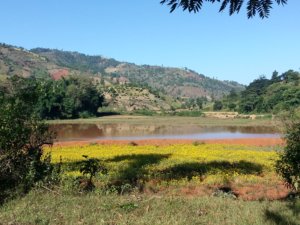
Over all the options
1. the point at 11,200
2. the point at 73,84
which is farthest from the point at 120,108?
the point at 11,200

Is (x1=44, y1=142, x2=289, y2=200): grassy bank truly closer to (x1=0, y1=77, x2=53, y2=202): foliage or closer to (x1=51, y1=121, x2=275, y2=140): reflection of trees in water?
(x1=0, y1=77, x2=53, y2=202): foliage

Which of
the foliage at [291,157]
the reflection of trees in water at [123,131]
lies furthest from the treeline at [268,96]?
the foliage at [291,157]

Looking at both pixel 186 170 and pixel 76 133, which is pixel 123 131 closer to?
A: pixel 76 133

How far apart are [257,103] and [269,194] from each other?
114m

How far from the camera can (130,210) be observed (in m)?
8.69

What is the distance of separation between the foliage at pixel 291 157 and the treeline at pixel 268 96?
86235 mm

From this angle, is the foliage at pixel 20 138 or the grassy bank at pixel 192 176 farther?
the grassy bank at pixel 192 176

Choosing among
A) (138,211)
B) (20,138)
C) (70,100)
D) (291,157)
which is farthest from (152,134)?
(138,211)

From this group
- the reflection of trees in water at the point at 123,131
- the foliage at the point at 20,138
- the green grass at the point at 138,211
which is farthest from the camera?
the reflection of trees in water at the point at 123,131

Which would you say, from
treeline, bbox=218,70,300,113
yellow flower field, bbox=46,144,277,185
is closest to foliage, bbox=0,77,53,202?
yellow flower field, bbox=46,144,277,185

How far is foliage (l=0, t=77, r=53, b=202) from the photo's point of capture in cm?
1198

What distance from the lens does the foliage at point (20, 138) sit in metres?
12.0

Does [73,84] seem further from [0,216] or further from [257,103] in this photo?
[0,216]

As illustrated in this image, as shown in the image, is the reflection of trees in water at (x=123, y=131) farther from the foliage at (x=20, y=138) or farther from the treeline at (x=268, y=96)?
the foliage at (x=20, y=138)
